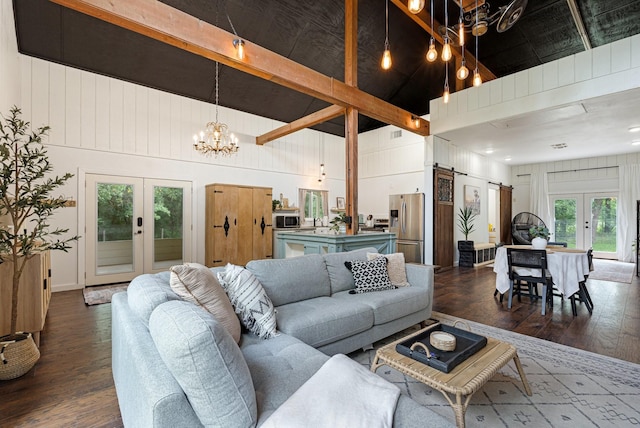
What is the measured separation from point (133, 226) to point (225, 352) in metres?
5.42

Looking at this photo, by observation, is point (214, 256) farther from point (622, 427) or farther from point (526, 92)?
point (526, 92)

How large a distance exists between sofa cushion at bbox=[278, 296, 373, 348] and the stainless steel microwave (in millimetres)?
4721

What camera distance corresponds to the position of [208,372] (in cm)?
105

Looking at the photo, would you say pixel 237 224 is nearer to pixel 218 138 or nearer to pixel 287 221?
pixel 287 221

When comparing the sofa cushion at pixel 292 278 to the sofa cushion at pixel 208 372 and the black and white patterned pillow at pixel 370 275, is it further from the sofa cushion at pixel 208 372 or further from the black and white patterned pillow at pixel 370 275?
the sofa cushion at pixel 208 372

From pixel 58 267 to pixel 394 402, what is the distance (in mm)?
5812

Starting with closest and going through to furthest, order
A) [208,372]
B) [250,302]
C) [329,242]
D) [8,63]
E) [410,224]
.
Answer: [208,372], [250,302], [8,63], [329,242], [410,224]

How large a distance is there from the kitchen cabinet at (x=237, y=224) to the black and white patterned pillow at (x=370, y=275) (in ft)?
12.2

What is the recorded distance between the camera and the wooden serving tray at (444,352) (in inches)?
66.3

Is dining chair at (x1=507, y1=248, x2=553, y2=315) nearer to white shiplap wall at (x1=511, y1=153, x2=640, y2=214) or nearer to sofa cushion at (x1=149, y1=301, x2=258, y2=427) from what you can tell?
sofa cushion at (x1=149, y1=301, x2=258, y2=427)

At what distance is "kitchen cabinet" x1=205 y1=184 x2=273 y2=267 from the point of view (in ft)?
19.9

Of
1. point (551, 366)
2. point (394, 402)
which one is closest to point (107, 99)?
point (394, 402)

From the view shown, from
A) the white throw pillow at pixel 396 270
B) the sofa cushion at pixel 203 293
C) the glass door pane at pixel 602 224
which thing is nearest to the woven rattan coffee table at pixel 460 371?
the sofa cushion at pixel 203 293

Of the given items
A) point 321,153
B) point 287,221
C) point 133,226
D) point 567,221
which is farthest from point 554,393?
point 567,221
